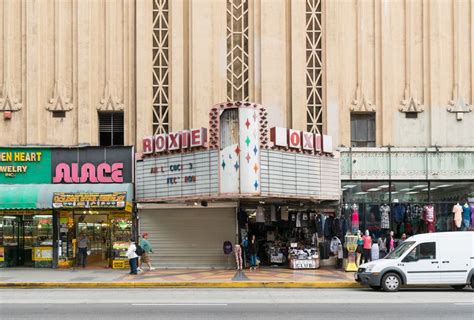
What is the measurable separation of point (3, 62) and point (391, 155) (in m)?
17.4

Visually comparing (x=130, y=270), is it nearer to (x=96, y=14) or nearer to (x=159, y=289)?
(x=159, y=289)

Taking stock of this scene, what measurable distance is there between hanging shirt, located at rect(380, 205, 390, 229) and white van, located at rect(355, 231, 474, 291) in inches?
327

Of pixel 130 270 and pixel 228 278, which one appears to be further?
pixel 130 270

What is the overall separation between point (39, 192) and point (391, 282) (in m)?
15.2

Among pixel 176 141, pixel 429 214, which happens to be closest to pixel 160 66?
pixel 176 141

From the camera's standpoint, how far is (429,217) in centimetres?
2977

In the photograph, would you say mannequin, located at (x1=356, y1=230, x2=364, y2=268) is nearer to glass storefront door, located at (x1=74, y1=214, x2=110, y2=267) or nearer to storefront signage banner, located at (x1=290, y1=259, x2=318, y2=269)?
storefront signage banner, located at (x1=290, y1=259, x2=318, y2=269)

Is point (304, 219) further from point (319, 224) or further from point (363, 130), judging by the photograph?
point (363, 130)

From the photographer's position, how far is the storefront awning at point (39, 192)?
1126 inches

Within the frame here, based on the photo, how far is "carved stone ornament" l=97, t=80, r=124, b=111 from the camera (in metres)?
30.3

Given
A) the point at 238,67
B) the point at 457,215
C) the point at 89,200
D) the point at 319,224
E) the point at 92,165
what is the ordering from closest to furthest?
the point at 89,200
the point at 457,215
the point at 92,165
the point at 319,224
the point at 238,67

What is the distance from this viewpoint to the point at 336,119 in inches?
1195

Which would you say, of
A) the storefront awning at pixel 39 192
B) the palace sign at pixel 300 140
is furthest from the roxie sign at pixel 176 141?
the palace sign at pixel 300 140

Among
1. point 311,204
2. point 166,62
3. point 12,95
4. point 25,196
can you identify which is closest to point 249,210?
point 311,204
